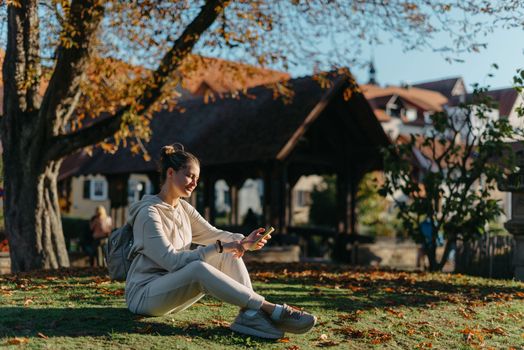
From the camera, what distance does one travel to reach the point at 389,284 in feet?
34.3

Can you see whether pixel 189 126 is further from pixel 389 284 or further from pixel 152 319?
pixel 152 319

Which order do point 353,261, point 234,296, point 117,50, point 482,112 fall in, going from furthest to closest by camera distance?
point 353,261 < point 117,50 < point 482,112 < point 234,296

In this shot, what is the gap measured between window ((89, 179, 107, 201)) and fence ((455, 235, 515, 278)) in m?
33.0

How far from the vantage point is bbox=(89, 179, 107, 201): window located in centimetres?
4512

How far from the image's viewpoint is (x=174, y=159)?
5852mm

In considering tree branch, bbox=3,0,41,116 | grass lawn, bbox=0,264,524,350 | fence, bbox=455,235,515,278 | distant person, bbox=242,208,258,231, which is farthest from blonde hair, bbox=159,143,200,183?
distant person, bbox=242,208,258,231

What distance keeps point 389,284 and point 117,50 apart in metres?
8.13

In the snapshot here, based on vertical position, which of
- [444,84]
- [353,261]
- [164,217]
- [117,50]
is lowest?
[353,261]

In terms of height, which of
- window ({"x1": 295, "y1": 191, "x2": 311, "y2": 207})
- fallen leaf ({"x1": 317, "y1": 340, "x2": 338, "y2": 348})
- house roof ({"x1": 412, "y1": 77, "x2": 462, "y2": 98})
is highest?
house roof ({"x1": 412, "y1": 77, "x2": 462, "y2": 98})

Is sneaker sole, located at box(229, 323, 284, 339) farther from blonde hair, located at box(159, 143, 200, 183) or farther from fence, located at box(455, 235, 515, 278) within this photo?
fence, located at box(455, 235, 515, 278)

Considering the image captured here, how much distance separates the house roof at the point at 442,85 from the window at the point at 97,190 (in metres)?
32.3

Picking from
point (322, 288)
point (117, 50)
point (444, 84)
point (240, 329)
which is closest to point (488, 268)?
point (322, 288)

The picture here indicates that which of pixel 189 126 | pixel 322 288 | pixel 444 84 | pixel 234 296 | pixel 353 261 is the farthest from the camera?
pixel 444 84

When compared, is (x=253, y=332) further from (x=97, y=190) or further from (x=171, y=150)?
(x=97, y=190)
